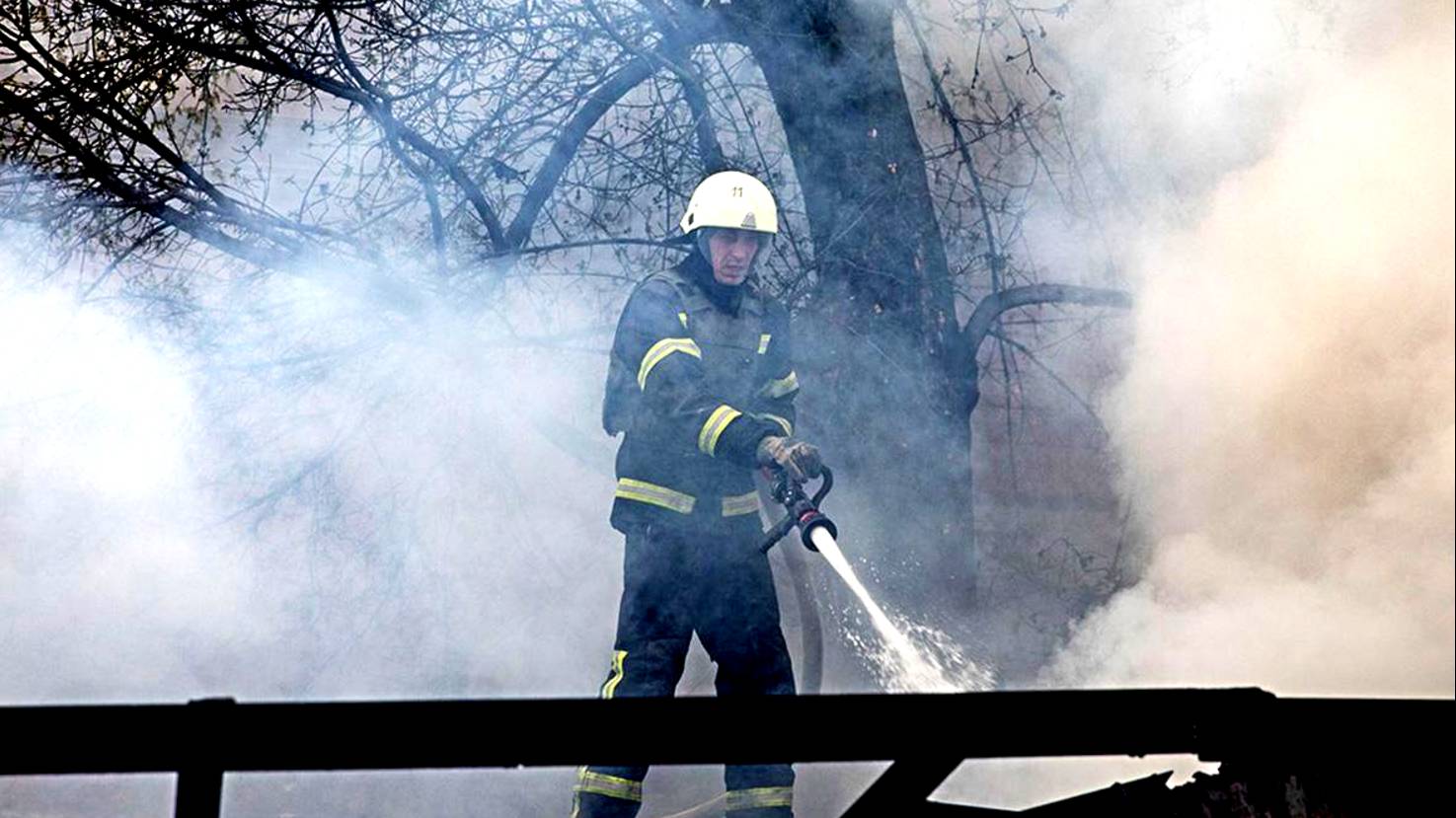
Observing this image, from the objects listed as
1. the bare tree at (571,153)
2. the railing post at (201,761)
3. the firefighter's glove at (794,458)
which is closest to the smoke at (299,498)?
the bare tree at (571,153)

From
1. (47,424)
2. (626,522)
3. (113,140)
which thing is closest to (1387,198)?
(626,522)

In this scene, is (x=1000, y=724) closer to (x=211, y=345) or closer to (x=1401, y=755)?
(x=1401, y=755)

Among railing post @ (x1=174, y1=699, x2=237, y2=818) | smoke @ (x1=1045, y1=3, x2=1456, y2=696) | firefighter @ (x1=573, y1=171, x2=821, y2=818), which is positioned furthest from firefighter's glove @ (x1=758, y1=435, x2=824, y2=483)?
smoke @ (x1=1045, y1=3, x2=1456, y2=696)

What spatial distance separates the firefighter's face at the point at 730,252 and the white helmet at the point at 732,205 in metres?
0.04

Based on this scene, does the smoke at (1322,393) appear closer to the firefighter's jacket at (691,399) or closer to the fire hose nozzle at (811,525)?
the firefighter's jacket at (691,399)

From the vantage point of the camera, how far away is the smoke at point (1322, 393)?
6.64m

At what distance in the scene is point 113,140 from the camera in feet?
20.4

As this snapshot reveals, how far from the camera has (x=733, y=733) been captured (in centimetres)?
245

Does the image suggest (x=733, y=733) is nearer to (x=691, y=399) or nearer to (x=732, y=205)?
(x=691, y=399)

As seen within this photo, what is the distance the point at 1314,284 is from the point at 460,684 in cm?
448

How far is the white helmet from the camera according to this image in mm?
4684

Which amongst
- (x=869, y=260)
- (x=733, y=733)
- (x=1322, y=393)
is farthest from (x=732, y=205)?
(x=1322, y=393)

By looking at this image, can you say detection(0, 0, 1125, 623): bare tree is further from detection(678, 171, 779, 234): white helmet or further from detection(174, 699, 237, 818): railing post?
detection(174, 699, 237, 818): railing post

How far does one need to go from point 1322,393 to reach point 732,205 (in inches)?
136
